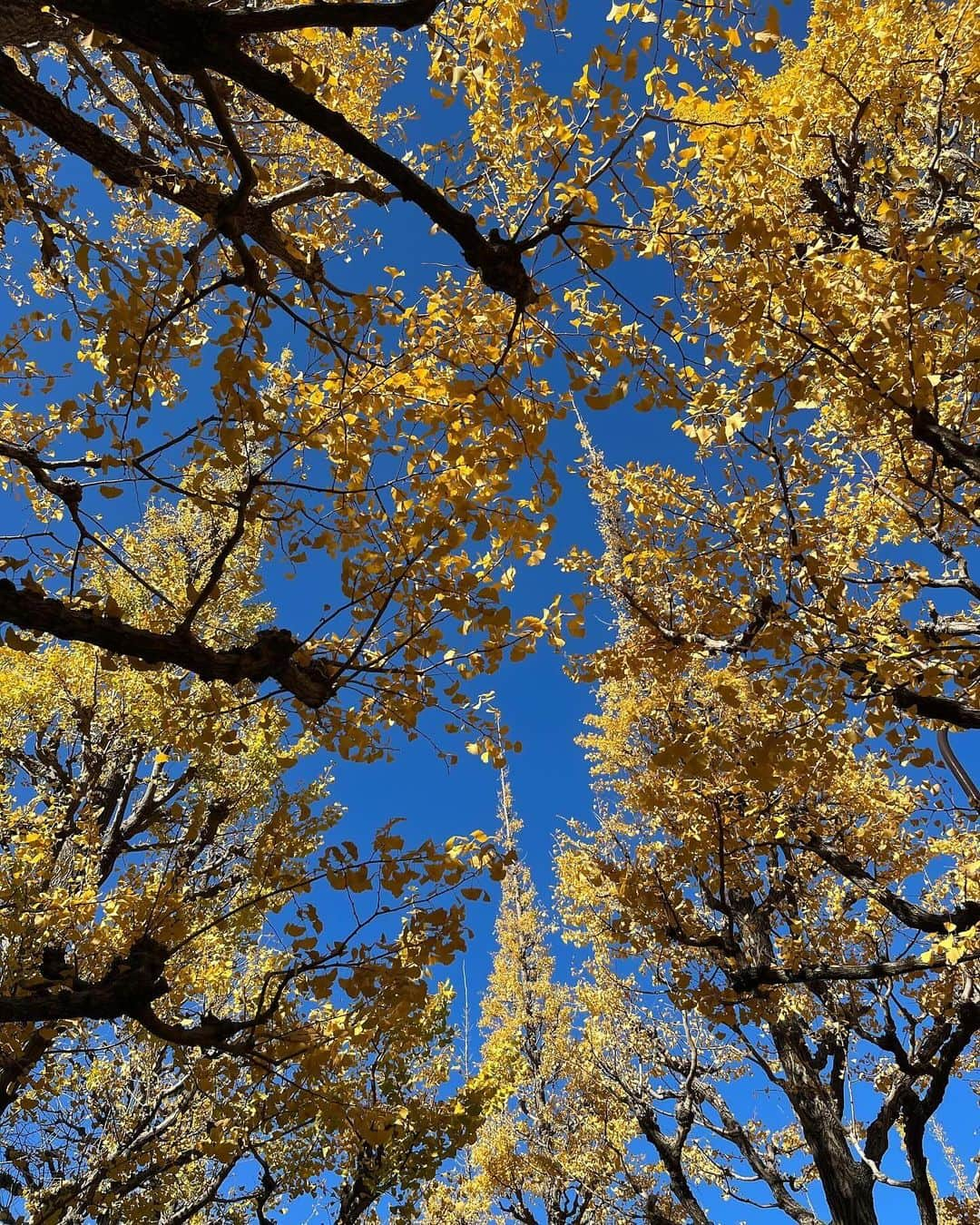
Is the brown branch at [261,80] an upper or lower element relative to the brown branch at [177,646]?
upper

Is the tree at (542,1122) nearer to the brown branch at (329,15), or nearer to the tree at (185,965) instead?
the tree at (185,965)

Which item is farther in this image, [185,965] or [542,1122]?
[542,1122]

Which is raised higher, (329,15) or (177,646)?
(329,15)

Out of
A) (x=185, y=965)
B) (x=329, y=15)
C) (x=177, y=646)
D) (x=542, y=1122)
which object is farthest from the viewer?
(x=542, y=1122)

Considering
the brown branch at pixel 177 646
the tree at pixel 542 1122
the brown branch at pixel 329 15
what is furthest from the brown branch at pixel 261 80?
Answer: the tree at pixel 542 1122

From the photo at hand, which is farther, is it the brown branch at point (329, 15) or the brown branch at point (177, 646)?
the brown branch at point (177, 646)

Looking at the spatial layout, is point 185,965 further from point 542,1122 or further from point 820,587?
point 542,1122

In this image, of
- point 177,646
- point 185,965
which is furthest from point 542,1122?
point 177,646

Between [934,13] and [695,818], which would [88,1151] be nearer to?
[695,818]

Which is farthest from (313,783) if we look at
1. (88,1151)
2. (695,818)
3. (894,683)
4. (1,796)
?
(894,683)

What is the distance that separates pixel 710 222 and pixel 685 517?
1.32 m

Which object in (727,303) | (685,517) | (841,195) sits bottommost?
(727,303)

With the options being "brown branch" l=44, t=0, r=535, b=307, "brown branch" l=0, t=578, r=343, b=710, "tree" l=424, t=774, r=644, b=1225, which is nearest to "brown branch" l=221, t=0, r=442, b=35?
"brown branch" l=44, t=0, r=535, b=307

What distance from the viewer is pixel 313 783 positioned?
9141mm
